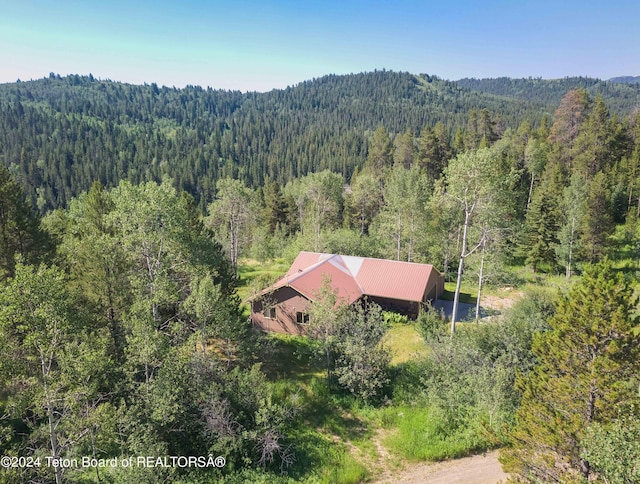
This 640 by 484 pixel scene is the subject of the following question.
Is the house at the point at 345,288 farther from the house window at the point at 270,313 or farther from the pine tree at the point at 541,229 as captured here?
the pine tree at the point at 541,229

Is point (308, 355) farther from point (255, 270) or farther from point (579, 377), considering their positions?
point (255, 270)

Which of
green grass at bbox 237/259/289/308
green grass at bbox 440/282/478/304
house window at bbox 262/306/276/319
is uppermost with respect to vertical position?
green grass at bbox 440/282/478/304

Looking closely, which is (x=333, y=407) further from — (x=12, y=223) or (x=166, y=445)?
(x=12, y=223)

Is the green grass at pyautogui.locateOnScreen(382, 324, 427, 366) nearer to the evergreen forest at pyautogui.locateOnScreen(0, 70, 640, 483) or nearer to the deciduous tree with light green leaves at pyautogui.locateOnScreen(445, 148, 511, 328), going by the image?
the evergreen forest at pyautogui.locateOnScreen(0, 70, 640, 483)

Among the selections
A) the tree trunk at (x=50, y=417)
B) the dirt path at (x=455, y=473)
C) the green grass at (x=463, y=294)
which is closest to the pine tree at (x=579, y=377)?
the dirt path at (x=455, y=473)

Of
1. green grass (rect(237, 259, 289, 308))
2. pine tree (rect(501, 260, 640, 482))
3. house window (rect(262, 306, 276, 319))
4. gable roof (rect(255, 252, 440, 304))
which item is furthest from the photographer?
green grass (rect(237, 259, 289, 308))

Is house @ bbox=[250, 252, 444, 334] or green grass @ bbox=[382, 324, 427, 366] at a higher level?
house @ bbox=[250, 252, 444, 334]

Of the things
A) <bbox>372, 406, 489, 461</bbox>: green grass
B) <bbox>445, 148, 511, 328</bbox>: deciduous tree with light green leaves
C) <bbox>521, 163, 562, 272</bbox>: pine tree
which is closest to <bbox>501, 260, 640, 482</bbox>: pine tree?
<bbox>372, 406, 489, 461</bbox>: green grass
